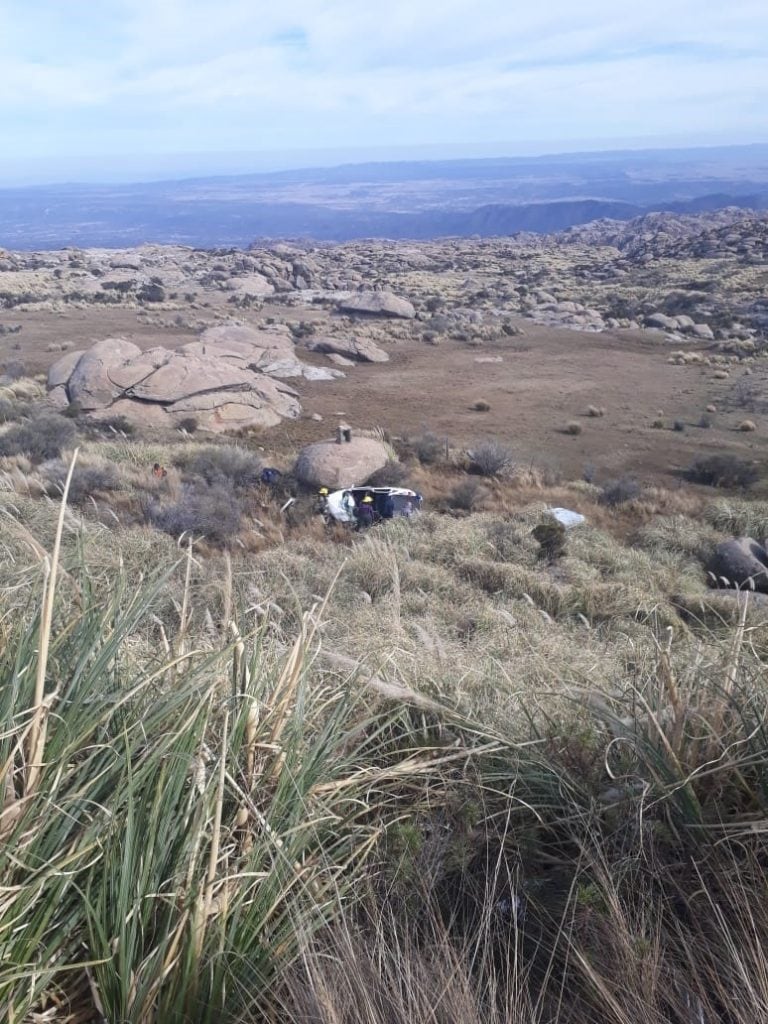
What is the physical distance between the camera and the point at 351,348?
32.2m

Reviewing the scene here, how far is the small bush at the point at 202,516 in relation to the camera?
11.7m

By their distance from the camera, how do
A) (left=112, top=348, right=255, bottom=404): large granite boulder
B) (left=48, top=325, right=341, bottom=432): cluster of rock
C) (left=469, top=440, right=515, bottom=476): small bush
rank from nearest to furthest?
(left=469, top=440, right=515, bottom=476): small bush < (left=48, top=325, right=341, bottom=432): cluster of rock < (left=112, top=348, right=255, bottom=404): large granite boulder

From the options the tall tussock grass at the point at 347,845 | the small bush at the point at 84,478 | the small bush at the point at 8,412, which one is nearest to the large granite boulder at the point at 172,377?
the small bush at the point at 8,412

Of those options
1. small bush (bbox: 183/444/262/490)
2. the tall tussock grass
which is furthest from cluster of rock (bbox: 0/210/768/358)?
the tall tussock grass

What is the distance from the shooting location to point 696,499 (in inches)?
631

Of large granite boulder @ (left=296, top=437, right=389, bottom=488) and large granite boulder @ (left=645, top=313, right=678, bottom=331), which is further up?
large granite boulder @ (left=296, top=437, right=389, bottom=488)

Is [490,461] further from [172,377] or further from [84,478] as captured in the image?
[172,377]

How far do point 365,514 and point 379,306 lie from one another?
31.9 meters

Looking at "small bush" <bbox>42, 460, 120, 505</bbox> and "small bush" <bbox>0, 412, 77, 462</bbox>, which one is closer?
"small bush" <bbox>42, 460, 120, 505</bbox>

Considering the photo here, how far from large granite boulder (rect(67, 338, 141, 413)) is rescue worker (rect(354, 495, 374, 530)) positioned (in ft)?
35.7

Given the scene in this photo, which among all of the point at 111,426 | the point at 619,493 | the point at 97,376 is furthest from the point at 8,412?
the point at 619,493

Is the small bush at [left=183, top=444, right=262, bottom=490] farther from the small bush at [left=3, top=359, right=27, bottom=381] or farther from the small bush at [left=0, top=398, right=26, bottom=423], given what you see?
the small bush at [left=3, top=359, right=27, bottom=381]

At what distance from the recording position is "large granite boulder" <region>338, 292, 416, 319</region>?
42938 millimetres

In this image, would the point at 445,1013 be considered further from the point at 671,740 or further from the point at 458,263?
the point at 458,263
